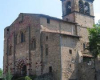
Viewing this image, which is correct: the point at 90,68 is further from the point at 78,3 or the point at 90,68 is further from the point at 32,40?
the point at 78,3

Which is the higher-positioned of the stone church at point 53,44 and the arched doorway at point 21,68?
the stone church at point 53,44

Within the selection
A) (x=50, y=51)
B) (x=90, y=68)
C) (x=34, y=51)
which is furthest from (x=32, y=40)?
(x=90, y=68)

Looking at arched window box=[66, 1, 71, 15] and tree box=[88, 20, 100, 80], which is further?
arched window box=[66, 1, 71, 15]

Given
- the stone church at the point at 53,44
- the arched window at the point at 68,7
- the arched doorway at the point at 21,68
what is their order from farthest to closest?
the arched window at the point at 68,7 < the arched doorway at the point at 21,68 < the stone church at the point at 53,44

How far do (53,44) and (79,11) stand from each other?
12961 mm

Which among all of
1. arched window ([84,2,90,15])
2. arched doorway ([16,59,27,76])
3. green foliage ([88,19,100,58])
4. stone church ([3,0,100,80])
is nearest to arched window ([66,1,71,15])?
stone church ([3,0,100,80])

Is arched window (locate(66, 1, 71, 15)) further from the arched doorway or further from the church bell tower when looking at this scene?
the arched doorway

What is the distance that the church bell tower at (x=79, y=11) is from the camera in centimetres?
4584

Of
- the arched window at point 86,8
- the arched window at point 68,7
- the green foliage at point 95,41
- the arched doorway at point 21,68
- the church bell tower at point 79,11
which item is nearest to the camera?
the green foliage at point 95,41

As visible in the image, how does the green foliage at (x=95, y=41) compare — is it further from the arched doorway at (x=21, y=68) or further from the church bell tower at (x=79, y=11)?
the arched doorway at (x=21, y=68)

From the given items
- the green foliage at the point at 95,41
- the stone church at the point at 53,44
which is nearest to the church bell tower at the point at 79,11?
the stone church at the point at 53,44

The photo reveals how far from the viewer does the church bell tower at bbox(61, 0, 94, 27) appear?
150 ft

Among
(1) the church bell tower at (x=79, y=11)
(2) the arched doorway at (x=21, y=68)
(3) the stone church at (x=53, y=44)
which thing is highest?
(1) the church bell tower at (x=79, y=11)

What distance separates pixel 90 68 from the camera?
3488 centimetres
